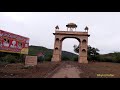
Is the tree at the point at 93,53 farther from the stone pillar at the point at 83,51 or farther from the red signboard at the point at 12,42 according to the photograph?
the red signboard at the point at 12,42

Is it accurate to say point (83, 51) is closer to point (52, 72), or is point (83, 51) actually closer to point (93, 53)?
point (93, 53)

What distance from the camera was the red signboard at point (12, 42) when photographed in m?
16.5

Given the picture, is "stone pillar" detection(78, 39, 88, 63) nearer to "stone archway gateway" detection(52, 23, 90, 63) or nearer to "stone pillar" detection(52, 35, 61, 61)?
"stone archway gateway" detection(52, 23, 90, 63)

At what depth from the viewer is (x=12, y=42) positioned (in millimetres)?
17906

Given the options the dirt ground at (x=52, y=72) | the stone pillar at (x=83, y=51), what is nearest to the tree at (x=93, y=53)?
the stone pillar at (x=83, y=51)

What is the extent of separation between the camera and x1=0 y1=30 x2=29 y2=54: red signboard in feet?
54.2

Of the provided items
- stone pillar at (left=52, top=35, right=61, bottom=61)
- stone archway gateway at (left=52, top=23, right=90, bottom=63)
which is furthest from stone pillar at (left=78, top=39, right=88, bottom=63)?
stone pillar at (left=52, top=35, right=61, bottom=61)

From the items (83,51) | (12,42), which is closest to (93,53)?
(83,51)
